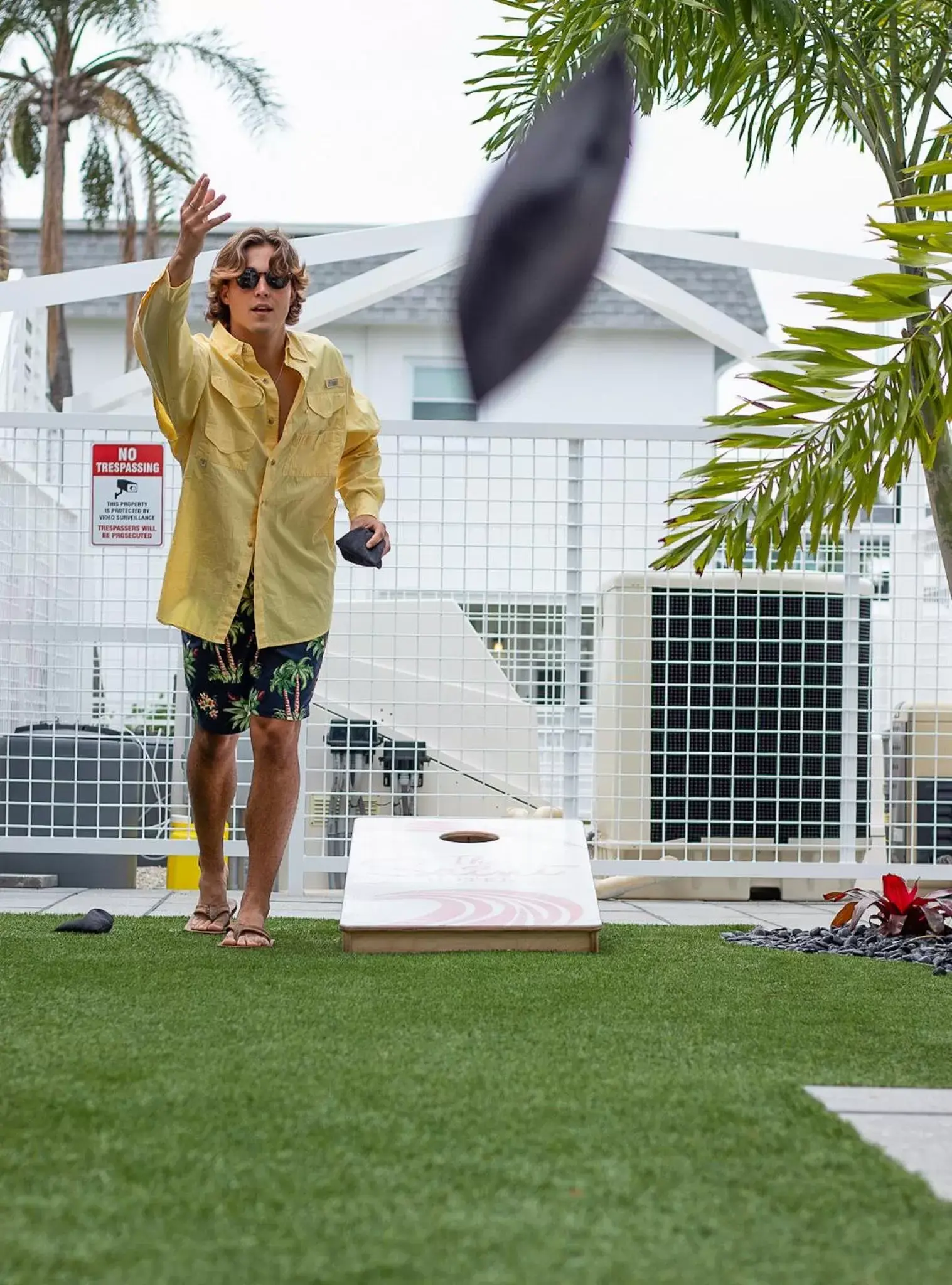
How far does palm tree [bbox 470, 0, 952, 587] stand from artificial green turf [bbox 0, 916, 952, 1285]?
2.22 ft

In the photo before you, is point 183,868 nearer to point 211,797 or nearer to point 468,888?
point 211,797

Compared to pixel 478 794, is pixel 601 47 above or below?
above

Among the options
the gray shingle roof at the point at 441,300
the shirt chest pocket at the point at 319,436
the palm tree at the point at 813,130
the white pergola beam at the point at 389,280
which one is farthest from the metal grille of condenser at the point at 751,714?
the gray shingle roof at the point at 441,300

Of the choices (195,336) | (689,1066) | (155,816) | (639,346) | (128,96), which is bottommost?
(155,816)

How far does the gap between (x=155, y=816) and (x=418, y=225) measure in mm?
4477

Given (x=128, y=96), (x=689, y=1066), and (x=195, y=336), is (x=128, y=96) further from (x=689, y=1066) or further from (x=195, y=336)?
(x=195, y=336)

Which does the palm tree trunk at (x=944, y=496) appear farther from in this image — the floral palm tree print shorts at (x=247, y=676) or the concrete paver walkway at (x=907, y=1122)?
the concrete paver walkway at (x=907, y=1122)

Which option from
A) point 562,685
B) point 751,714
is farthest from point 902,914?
point 562,685

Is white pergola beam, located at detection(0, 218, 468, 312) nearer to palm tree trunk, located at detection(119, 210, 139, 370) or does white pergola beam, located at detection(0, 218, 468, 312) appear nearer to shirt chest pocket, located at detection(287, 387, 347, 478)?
palm tree trunk, located at detection(119, 210, 139, 370)

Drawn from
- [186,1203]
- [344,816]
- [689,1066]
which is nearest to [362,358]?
[186,1203]

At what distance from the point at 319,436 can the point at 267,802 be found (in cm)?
77

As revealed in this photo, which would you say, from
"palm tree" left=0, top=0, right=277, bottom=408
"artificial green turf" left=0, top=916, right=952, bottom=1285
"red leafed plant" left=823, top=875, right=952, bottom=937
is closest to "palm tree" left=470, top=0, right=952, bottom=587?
"palm tree" left=0, top=0, right=277, bottom=408

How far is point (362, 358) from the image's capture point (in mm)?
506

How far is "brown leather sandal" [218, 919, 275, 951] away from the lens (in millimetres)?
2609
